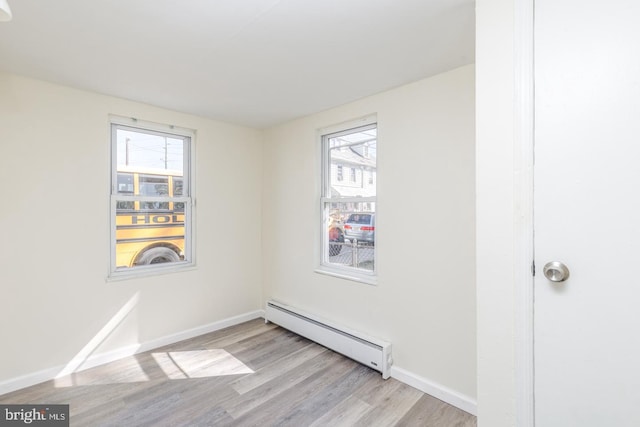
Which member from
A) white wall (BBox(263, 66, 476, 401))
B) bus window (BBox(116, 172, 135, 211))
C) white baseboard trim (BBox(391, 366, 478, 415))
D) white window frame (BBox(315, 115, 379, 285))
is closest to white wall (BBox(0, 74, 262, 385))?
bus window (BBox(116, 172, 135, 211))

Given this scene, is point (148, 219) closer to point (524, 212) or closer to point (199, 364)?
point (199, 364)

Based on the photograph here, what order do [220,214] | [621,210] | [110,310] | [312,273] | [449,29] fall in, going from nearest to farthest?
[621,210], [449,29], [110,310], [312,273], [220,214]

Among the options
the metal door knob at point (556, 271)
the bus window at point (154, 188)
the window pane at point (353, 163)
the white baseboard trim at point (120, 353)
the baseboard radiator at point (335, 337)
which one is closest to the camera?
the metal door knob at point (556, 271)

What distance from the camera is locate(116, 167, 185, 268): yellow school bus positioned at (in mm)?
2820

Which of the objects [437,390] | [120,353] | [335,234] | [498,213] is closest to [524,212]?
[498,213]

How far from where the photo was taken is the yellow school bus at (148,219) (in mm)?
2820

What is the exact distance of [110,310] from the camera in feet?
8.77

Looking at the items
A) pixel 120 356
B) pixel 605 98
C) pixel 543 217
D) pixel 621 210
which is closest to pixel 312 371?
pixel 120 356

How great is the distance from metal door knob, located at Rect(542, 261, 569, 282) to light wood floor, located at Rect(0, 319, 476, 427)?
1.31 meters

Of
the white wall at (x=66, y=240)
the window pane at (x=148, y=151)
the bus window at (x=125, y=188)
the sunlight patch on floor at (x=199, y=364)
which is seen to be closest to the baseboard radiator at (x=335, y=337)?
the sunlight patch on floor at (x=199, y=364)

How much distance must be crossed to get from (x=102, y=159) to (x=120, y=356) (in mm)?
1802

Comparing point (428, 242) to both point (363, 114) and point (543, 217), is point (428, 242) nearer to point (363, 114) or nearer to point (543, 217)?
point (543, 217)

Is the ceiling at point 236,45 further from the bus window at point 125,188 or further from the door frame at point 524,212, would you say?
the bus window at point 125,188

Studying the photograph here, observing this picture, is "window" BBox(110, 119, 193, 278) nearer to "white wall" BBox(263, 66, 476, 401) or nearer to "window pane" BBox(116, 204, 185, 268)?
"window pane" BBox(116, 204, 185, 268)
